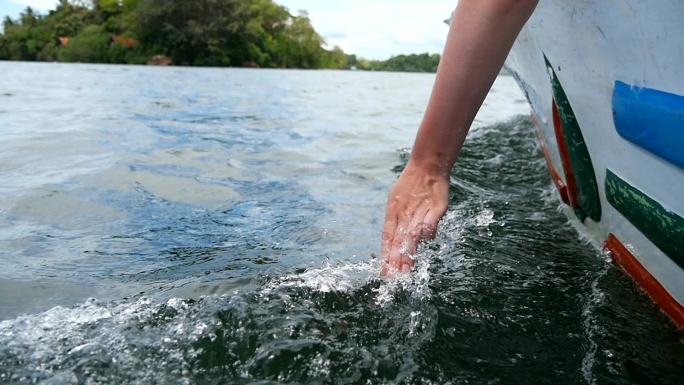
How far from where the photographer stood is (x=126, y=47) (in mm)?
59219

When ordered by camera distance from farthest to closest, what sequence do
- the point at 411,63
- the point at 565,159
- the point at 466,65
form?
the point at 411,63
the point at 565,159
the point at 466,65

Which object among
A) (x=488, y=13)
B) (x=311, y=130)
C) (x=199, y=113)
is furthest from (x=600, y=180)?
(x=199, y=113)

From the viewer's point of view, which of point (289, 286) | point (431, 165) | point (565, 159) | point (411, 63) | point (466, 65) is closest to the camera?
point (466, 65)

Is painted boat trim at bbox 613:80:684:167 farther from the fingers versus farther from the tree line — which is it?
the tree line

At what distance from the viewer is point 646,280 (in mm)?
1772

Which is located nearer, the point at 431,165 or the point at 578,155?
the point at 431,165

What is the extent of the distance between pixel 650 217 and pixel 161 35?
6492 cm

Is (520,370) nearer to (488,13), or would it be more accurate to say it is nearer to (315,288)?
(315,288)

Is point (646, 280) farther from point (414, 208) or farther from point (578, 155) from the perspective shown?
point (414, 208)

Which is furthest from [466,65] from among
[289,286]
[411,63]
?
[411,63]

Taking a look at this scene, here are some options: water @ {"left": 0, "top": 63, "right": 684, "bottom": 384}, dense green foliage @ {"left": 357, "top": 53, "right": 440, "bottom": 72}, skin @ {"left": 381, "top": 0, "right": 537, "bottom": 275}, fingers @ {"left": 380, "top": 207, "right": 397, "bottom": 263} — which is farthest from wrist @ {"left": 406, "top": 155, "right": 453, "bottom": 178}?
dense green foliage @ {"left": 357, "top": 53, "right": 440, "bottom": 72}

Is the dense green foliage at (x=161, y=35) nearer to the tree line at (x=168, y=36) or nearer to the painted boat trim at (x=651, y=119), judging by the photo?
the tree line at (x=168, y=36)

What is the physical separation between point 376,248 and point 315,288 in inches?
25.6

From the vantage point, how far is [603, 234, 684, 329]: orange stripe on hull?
161cm
